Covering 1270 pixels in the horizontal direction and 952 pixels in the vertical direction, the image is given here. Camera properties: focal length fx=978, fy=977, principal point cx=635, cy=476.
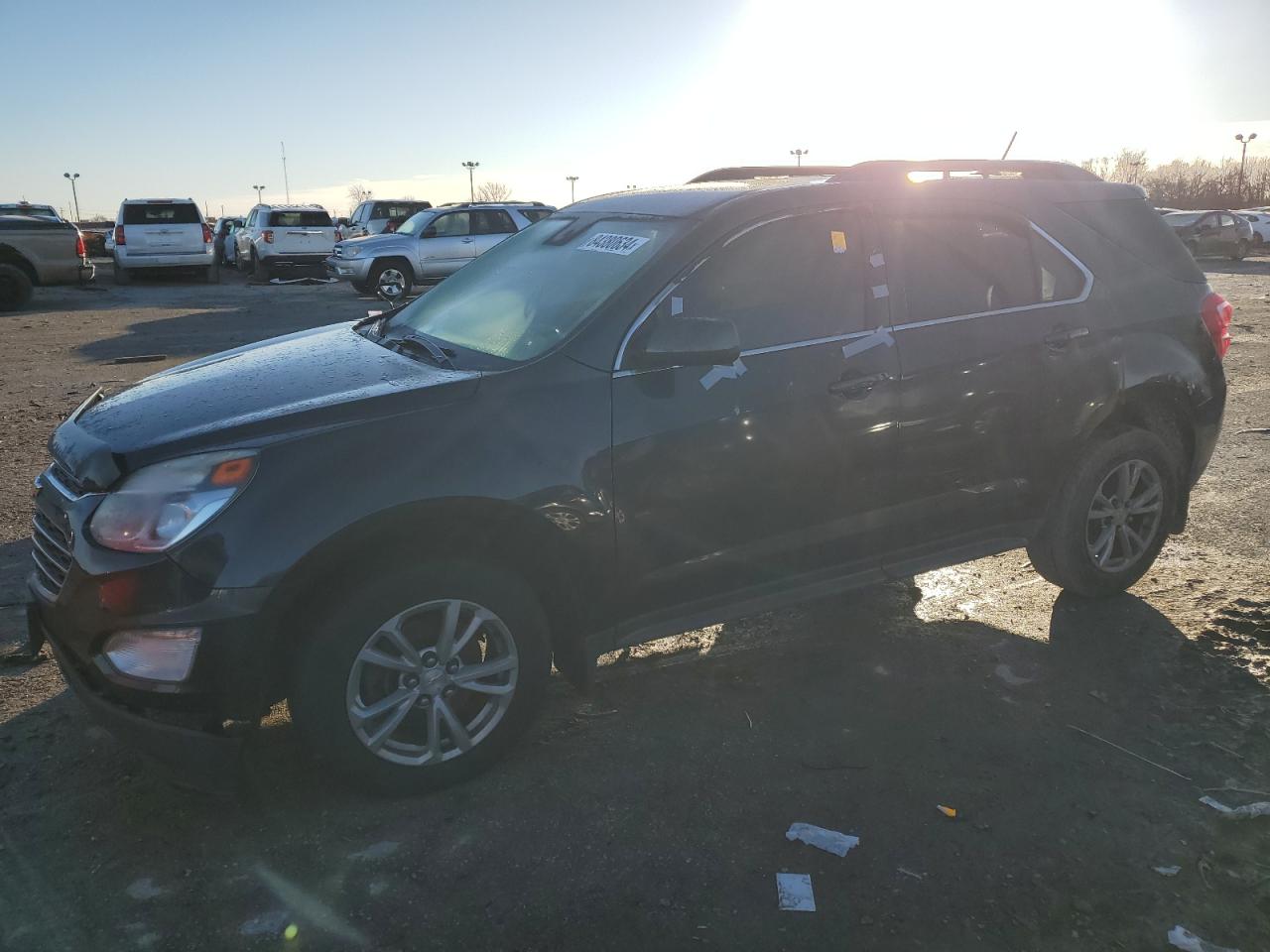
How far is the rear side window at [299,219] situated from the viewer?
79.6ft

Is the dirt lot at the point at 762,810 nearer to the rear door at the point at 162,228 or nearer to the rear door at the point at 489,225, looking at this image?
the rear door at the point at 489,225

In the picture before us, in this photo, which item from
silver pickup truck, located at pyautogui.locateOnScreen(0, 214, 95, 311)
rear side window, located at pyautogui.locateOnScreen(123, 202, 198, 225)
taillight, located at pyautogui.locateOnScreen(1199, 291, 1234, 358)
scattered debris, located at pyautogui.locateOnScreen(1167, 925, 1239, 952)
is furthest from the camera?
rear side window, located at pyautogui.locateOnScreen(123, 202, 198, 225)

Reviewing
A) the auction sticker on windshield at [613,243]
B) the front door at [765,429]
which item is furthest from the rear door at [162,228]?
the front door at [765,429]

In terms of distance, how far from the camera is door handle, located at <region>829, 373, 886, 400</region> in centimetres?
353

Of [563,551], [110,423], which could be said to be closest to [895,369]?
[563,551]

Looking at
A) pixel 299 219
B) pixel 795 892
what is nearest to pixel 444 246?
pixel 299 219

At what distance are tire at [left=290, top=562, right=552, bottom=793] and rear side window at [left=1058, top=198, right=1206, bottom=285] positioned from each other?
3.05 m

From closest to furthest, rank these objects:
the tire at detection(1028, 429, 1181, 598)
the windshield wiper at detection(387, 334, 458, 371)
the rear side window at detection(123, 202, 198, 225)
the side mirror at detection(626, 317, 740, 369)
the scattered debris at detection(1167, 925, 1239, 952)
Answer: the scattered debris at detection(1167, 925, 1239, 952)
the side mirror at detection(626, 317, 740, 369)
the windshield wiper at detection(387, 334, 458, 371)
the tire at detection(1028, 429, 1181, 598)
the rear side window at detection(123, 202, 198, 225)

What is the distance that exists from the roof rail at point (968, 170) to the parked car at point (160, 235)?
23103 mm

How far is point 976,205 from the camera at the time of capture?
4.02 meters

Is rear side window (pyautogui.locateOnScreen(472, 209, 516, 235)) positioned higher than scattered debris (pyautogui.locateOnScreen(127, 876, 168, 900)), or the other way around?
rear side window (pyautogui.locateOnScreen(472, 209, 516, 235))

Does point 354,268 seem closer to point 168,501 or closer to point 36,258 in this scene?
point 36,258

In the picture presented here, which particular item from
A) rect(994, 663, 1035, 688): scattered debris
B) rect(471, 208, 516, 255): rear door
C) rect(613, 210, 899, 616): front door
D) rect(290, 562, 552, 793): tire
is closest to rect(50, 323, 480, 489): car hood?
rect(290, 562, 552, 793): tire

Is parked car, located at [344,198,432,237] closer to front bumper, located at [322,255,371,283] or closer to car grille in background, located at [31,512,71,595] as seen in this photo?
front bumper, located at [322,255,371,283]
